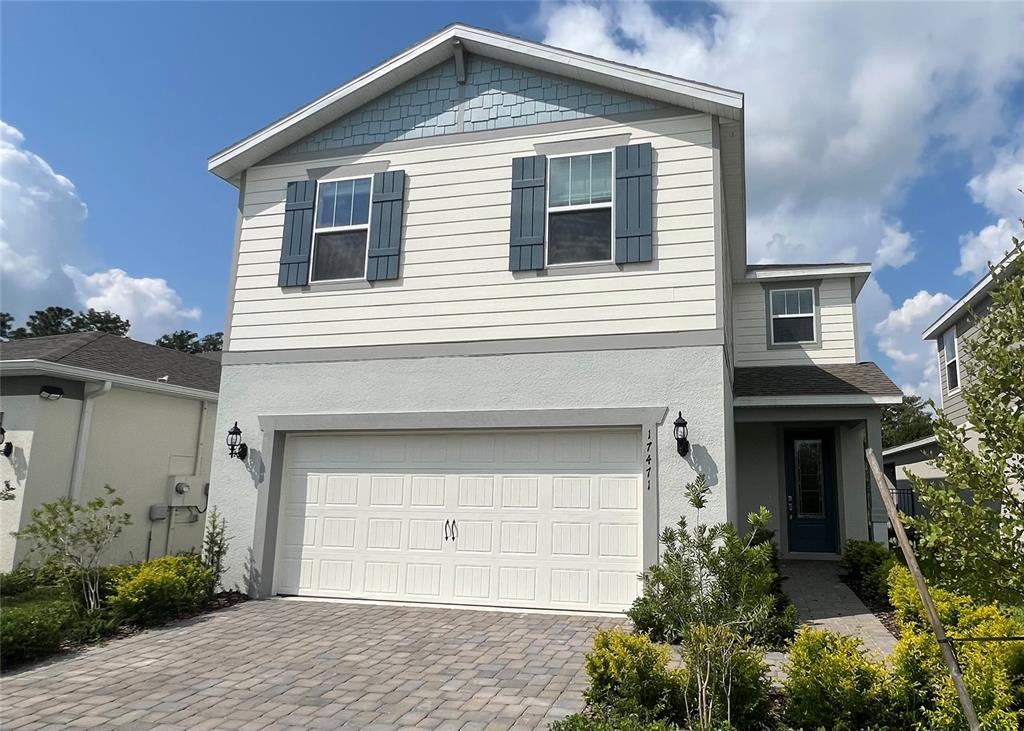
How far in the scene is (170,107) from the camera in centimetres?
1124

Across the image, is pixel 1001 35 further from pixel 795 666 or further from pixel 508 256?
pixel 795 666

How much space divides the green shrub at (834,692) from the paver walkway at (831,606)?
5.51 ft

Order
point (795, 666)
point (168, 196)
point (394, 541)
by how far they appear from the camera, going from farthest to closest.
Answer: point (168, 196), point (394, 541), point (795, 666)

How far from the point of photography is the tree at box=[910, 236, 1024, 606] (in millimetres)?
3924

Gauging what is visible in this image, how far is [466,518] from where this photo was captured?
8711mm

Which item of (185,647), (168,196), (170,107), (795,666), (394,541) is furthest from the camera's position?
(168,196)

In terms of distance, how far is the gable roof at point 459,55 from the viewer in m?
8.41

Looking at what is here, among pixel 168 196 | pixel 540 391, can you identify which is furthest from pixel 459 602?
pixel 168 196

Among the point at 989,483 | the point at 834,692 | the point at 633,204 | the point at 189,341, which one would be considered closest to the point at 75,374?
the point at 633,204

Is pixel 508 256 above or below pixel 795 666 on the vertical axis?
above

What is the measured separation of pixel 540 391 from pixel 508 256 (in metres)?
1.84

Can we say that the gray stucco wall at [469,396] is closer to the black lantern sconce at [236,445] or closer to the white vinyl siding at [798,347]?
the black lantern sconce at [236,445]

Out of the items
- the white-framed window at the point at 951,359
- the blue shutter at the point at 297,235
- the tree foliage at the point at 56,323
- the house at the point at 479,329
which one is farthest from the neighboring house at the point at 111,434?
the tree foliage at the point at 56,323

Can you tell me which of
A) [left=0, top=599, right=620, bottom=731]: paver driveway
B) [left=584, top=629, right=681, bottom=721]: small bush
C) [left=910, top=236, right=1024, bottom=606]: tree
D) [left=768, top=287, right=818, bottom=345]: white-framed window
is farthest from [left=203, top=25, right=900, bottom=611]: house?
[left=768, top=287, right=818, bottom=345]: white-framed window
